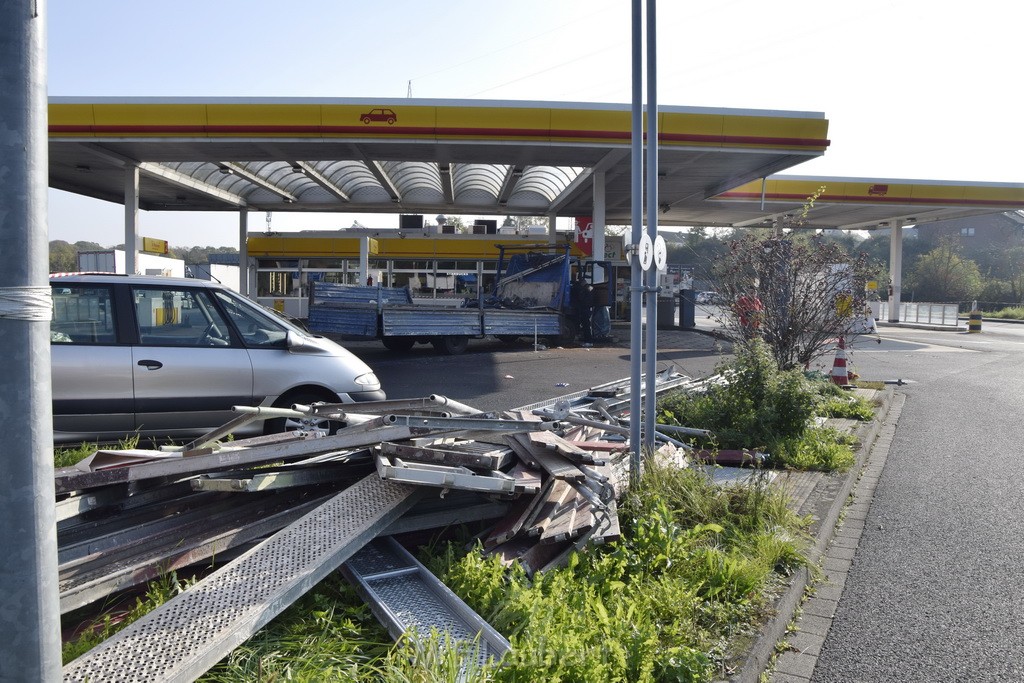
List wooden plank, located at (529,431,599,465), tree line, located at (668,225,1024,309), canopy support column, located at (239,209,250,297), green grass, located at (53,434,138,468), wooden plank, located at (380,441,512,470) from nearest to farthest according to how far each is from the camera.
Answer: wooden plank, located at (380,441,512,470)
wooden plank, located at (529,431,599,465)
green grass, located at (53,434,138,468)
canopy support column, located at (239,209,250,297)
tree line, located at (668,225,1024,309)

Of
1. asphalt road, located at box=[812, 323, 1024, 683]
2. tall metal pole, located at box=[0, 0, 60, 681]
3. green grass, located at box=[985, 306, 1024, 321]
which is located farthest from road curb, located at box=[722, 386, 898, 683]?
green grass, located at box=[985, 306, 1024, 321]

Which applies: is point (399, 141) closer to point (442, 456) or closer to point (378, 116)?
point (378, 116)

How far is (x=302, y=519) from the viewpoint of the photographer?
11.5 feet

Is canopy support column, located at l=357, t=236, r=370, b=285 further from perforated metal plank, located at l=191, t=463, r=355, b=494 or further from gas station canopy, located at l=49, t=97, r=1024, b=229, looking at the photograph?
perforated metal plank, located at l=191, t=463, r=355, b=494

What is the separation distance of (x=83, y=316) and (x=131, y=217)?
1521 centimetres

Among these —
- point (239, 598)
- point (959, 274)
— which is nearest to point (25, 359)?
point (239, 598)

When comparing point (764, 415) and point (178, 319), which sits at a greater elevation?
point (178, 319)

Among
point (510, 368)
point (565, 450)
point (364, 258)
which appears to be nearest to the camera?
point (565, 450)

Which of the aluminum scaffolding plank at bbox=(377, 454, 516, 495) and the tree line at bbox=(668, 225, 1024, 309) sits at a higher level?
the tree line at bbox=(668, 225, 1024, 309)

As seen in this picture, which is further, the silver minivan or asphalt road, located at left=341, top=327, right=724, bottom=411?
asphalt road, located at left=341, top=327, right=724, bottom=411

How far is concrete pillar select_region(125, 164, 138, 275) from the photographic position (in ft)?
65.8

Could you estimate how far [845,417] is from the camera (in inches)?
381

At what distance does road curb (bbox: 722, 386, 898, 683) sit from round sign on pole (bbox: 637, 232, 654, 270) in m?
2.09

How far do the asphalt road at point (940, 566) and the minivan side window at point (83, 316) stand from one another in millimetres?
6304
